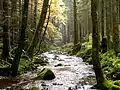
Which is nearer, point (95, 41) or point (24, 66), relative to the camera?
point (95, 41)

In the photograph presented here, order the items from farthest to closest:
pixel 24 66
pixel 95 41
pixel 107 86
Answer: pixel 24 66
pixel 95 41
pixel 107 86

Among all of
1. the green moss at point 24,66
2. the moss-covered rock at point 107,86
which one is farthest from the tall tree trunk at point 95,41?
the green moss at point 24,66

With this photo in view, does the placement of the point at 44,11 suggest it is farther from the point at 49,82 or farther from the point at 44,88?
the point at 44,88

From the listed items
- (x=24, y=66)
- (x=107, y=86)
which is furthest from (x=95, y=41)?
(x=24, y=66)

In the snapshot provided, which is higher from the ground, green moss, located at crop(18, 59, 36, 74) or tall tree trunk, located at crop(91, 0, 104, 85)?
tall tree trunk, located at crop(91, 0, 104, 85)

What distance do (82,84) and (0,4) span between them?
12294 mm

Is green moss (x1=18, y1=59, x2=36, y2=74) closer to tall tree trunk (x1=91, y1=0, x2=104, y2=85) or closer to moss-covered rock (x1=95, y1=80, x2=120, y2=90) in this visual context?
tall tree trunk (x1=91, y1=0, x2=104, y2=85)

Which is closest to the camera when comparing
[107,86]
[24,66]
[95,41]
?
[107,86]

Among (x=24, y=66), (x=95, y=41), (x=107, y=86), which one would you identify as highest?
(x=95, y=41)

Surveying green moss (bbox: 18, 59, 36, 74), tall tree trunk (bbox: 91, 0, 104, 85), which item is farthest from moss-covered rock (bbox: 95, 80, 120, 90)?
green moss (bbox: 18, 59, 36, 74)

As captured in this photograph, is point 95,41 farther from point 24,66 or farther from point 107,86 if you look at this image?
point 24,66

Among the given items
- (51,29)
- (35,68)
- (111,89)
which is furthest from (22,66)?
(51,29)

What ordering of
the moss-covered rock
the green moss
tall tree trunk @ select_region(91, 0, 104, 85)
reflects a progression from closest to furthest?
the moss-covered rock, tall tree trunk @ select_region(91, 0, 104, 85), the green moss

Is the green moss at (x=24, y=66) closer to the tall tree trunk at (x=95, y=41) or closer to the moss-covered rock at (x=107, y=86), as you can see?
the tall tree trunk at (x=95, y=41)
